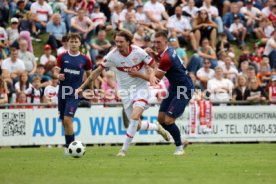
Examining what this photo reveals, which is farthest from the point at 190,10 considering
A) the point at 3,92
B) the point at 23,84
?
the point at 3,92

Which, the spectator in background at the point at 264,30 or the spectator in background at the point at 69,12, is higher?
the spectator in background at the point at 69,12

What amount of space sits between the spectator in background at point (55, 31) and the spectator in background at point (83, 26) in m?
0.36

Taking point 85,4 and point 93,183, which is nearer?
point 93,183

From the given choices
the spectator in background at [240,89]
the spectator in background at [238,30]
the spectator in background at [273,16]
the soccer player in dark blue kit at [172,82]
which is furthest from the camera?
the spectator in background at [273,16]

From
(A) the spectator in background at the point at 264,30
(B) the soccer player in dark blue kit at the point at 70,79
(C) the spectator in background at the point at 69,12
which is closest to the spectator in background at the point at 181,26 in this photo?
(A) the spectator in background at the point at 264,30

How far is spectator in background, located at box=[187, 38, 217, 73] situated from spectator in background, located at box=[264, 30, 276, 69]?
1.98 metres

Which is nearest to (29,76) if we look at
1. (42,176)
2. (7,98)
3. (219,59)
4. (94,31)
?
(7,98)

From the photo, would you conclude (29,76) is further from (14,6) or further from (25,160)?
(25,160)

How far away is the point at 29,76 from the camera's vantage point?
83.9 ft

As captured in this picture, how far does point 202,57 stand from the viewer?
27.8 meters

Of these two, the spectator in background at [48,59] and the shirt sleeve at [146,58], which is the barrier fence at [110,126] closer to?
the spectator in background at [48,59]

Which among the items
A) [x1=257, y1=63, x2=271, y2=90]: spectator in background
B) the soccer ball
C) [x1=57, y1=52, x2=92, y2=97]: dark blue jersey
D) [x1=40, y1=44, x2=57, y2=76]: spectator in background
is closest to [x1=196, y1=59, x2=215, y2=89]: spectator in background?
[x1=257, y1=63, x2=271, y2=90]: spectator in background

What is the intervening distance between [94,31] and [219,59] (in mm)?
4244

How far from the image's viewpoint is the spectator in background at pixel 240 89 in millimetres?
25297
